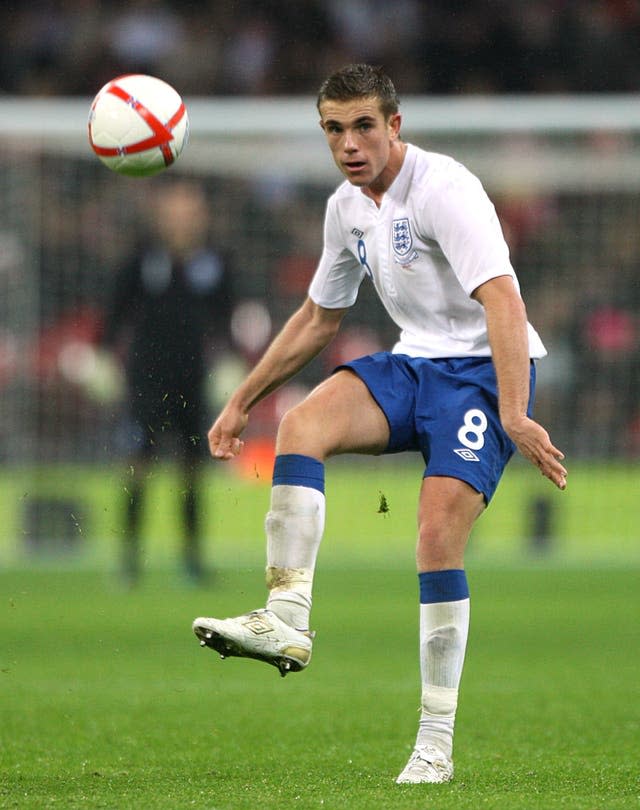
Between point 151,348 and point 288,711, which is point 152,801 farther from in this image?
point 151,348

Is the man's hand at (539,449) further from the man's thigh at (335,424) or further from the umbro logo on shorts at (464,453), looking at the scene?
the man's thigh at (335,424)

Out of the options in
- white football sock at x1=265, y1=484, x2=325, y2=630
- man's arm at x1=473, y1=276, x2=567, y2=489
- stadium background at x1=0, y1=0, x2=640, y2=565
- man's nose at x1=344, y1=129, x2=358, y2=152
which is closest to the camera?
man's arm at x1=473, y1=276, x2=567, y2=489

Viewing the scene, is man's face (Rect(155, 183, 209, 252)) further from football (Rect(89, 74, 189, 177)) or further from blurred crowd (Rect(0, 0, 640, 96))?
blurred crowd (Rect(0, 0, 640, 96))

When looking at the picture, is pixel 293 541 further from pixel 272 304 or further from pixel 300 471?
pixel 272 304

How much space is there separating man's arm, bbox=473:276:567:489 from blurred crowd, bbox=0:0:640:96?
14.0m

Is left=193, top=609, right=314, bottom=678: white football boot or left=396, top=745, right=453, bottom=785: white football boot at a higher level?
left=193, top=609, right=314, bottom=678: white football boot

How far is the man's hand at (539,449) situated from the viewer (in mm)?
4395

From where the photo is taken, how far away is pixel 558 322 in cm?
1179

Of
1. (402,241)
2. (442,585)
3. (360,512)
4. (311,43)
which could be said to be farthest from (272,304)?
(311,43)

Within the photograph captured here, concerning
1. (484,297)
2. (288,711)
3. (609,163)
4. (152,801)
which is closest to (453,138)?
(609,163)

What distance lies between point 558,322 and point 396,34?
8.43 meters

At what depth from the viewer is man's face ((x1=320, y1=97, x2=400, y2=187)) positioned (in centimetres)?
480

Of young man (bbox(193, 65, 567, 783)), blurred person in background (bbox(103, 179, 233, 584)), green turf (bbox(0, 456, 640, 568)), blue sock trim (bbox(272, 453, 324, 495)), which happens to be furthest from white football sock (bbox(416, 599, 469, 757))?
green turf (bbox(0, 456, 640, 568))

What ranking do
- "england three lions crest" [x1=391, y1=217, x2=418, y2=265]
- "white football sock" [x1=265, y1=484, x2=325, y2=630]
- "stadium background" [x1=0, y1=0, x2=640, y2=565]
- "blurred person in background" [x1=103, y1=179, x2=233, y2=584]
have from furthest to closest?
"stadium background" [x1=0, y1=0, x2=640, y2=565] < "blurred person in background" [x1=103, y1=179, x2=233, y2=584] < "england three lions crest" [x1=391, y1=217, x2=418, y2=265] < "white football sock" [x1=265, y1=484, x2=325, y2=630]
